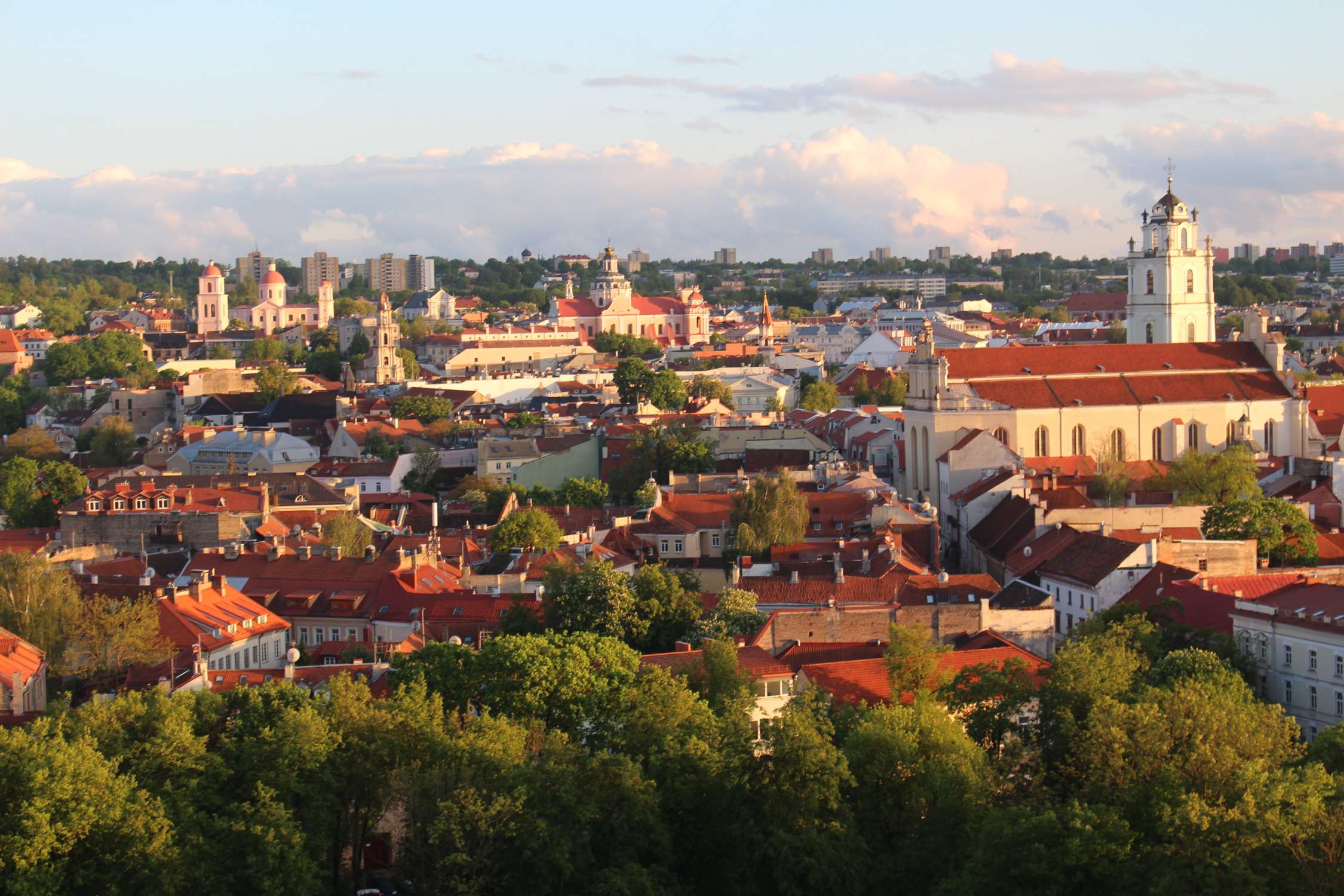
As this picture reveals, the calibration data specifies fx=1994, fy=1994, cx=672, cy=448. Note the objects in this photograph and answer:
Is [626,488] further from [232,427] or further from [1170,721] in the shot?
[1170,721]

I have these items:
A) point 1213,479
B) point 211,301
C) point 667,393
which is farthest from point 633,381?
point 211,301

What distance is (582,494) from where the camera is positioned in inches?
2448

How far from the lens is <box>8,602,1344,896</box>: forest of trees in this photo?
24.3 metres

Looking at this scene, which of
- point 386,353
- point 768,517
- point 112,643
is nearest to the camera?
point 112,643

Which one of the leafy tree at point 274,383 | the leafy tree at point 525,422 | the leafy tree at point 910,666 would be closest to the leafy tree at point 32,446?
the leafy tree at point 274,383

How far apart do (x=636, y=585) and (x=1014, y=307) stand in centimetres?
16185

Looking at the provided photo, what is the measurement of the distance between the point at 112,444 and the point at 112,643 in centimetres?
5495

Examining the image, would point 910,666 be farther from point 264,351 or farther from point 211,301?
point 211,301

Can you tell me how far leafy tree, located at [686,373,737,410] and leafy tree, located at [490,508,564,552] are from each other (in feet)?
134

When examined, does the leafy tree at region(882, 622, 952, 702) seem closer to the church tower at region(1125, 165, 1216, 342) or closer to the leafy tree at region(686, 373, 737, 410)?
the church tower at region(1125, 165, 1216, 342)

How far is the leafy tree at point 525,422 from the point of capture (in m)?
80.1

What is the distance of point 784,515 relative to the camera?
48.8 m

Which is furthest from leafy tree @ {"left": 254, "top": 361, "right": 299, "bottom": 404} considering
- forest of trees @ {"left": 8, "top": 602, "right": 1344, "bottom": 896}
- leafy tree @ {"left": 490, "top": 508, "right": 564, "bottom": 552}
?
forest of trees @ {"left": 8, "top": 602, "right": 1344, "bottom": 896}

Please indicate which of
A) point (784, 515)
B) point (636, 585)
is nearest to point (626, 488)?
point (784, 515)
